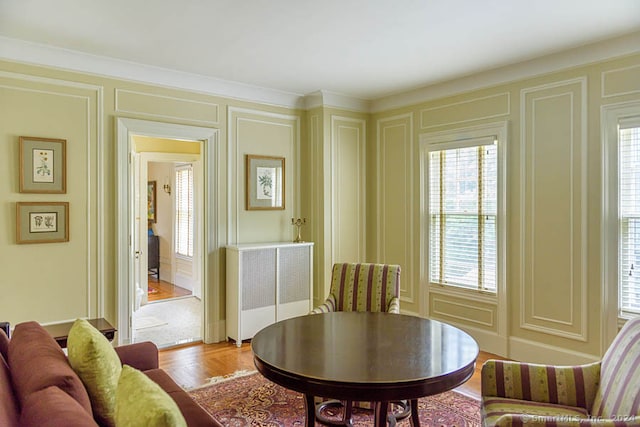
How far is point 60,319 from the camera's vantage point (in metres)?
3.50

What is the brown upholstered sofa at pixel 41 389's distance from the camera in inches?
45.9

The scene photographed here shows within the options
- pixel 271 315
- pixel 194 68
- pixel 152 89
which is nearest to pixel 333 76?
pixel 194 68

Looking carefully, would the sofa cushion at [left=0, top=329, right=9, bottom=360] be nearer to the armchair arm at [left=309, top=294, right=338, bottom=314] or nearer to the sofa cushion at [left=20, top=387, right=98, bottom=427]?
the sofa cushion at [left=20, top=387, right=98, bottom=427]

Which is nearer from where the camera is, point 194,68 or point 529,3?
point 529,3

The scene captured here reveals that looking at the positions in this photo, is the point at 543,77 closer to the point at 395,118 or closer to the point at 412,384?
the point at 395,118

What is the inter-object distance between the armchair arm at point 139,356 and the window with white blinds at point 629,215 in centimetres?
328

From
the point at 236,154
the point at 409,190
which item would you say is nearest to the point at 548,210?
the point at 409,190

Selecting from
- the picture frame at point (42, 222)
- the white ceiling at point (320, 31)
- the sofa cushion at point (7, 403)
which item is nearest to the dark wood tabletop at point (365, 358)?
the sofa cushion at point (7, 403)

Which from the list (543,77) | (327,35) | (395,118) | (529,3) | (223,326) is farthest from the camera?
(395,118)

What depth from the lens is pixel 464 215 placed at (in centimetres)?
425

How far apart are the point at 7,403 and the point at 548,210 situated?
12.2 feet

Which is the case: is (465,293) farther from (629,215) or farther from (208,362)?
(208,362)

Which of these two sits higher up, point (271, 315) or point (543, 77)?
point (543, 77)

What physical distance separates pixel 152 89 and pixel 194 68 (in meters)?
0.43
